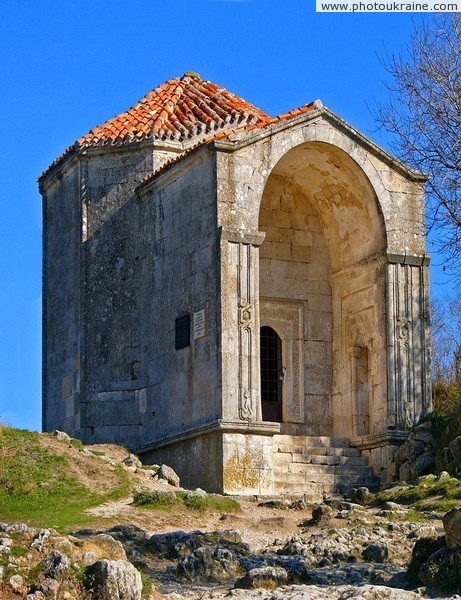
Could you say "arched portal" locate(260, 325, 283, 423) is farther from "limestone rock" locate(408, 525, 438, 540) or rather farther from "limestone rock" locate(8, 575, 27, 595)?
"limestone rock" locate(8, 575, 27, 595)

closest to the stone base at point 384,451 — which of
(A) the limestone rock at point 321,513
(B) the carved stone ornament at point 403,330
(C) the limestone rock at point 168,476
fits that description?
(B) the carved stone ornament at point 403,330

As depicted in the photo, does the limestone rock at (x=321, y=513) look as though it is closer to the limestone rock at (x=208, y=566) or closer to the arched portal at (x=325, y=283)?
the limestone rock at (x=208, y=566)

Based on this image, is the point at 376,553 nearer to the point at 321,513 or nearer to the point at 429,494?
the point at 321,513

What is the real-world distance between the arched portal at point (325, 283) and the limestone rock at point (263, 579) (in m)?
10.7

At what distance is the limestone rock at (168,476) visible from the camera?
2344 cm

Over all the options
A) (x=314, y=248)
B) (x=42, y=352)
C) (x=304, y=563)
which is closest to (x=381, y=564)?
(x=304, y=563)

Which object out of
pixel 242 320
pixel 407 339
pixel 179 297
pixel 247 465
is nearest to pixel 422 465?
pixel 407 339

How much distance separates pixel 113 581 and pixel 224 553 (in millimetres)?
3414

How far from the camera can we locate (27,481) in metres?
21.8

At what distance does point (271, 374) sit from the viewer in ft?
90.6

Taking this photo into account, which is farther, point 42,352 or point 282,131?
point 42,352

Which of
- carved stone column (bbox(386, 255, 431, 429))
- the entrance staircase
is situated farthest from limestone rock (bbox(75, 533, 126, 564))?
carved stone column (bbox(386, 255, 431, 429))

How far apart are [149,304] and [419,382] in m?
5.09

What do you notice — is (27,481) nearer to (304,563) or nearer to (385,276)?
(304,563)
